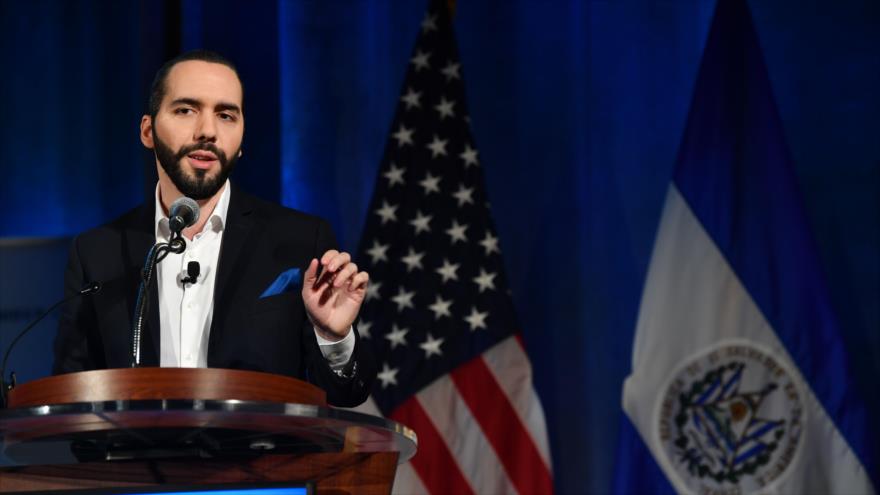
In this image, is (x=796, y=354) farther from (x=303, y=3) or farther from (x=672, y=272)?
(x=303, y=3)

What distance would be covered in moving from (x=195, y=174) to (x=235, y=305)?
320 mm

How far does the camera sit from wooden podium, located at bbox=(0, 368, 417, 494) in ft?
4.87

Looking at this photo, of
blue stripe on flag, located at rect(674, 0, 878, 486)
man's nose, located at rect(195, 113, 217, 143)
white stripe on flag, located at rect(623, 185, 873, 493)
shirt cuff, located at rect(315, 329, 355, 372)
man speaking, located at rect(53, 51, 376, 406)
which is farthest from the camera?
white stripe on flag, located at rect(623, 185, 873, 493)

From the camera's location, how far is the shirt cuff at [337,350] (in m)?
2.00

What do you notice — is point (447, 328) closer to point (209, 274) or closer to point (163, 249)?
point (209, 274)

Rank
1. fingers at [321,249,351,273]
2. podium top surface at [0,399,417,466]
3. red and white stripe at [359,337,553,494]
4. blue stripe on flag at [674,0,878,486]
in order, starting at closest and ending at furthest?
podium top surface at [0,399,417,466] → fingers at [321,249,351,273] → blue stripe on flag at [674,0,878,486] → red and white stripe at [359,337,553,494]

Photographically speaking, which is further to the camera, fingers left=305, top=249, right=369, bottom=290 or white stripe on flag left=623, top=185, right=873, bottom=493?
white stripe on flag left=623, top=185, right=873, bottom=493

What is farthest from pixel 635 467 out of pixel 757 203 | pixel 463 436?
pixel 757 203

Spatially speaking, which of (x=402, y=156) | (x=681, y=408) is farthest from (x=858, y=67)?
(x=402, y=156)

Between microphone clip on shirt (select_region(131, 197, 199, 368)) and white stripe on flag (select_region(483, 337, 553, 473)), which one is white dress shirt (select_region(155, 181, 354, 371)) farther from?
white stripe on flag (select_region(483, 337, 553, 473))

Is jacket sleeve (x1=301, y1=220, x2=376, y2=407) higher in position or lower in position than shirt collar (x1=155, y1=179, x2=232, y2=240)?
lower

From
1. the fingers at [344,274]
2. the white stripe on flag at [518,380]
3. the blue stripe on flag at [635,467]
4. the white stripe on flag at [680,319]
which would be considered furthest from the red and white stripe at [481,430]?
the fingers at [344,274]

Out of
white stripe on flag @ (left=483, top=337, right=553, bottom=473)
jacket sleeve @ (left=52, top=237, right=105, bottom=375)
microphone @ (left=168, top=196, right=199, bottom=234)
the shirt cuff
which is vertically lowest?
white stripe on flag @ (left=483, top=337, right=553, bottom=473)

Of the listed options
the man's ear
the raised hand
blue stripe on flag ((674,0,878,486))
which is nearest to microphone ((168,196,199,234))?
the raised hand
